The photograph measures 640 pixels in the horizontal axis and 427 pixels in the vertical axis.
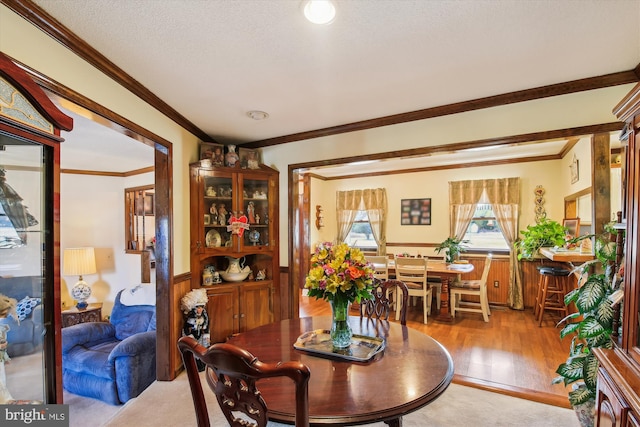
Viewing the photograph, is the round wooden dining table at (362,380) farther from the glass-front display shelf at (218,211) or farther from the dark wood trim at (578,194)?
the dark wood trim at (578,194)

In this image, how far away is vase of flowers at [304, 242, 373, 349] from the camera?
4.70 ft

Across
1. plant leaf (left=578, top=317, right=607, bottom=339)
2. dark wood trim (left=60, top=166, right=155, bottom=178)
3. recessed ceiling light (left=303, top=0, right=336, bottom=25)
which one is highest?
recessed ceiling light (left=303, top=0, right=336, bottom=25)

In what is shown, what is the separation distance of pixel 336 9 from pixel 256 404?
5.23 feet

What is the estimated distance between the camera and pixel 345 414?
100cm

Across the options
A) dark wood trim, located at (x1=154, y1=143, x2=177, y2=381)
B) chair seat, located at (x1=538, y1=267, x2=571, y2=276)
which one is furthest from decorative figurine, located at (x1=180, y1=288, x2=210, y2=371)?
chair seat, located at (x1=538, y1=267, x2=571, y2=276)

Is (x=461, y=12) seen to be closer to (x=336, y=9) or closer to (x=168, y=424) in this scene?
(x=336, y=9)

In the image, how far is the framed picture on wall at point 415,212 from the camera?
18.7 ft

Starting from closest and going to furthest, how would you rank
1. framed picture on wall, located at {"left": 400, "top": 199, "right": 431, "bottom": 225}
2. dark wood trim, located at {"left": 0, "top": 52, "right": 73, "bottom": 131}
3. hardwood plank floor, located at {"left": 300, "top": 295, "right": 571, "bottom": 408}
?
1. dark wood trim, located at {"left": 0, "top": 52, "right": 73, "bottom": 131}
2. hardwood plank floor, located at {"left": 300, "top": 295, "right": 571, "bottom": 408}
3. framed picture on wall, located at {"left": 400, "top": 199, "right": 431, "bottom": 225}

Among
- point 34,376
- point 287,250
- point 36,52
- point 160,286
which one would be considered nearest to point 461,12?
point 36,52

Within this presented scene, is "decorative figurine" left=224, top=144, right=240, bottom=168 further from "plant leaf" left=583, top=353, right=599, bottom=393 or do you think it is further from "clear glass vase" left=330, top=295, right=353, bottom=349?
"plant leaf" left=583, top=353, right=599, bottom=393

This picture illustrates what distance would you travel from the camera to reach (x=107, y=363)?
256cm

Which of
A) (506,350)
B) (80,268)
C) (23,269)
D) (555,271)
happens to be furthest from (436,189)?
(80,268)

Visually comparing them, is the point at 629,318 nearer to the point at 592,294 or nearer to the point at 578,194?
the point at 592,294

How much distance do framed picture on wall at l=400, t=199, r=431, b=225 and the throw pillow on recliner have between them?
459 centimetres
